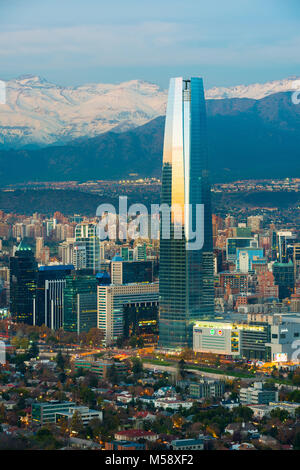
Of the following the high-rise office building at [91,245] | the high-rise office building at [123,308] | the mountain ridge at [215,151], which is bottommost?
the high-rise office building at [123,308]

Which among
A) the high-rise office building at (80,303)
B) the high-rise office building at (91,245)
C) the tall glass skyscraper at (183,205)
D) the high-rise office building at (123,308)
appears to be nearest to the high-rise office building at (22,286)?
the high-rise office building at (80,303)

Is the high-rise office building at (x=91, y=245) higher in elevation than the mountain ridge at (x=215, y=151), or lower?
lower

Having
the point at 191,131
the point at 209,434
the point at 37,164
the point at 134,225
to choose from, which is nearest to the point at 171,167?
the point at 191,131

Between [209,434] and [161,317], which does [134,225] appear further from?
[209,434]

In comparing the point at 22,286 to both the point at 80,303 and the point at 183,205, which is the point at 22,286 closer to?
the point at 80,303

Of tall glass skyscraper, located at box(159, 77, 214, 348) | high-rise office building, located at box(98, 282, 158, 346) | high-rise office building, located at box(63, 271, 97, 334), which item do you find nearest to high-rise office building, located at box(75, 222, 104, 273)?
high-rise office building, located at box(63, 271, 97, 334)

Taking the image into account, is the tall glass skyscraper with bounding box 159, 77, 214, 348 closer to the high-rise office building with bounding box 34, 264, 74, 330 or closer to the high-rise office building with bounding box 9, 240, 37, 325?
the high-rise office building with bounding box 34, 264, 74, 330

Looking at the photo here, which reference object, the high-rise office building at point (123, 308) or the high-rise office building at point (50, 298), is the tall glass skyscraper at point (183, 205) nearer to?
the high-rise office building at point (123, 308)
